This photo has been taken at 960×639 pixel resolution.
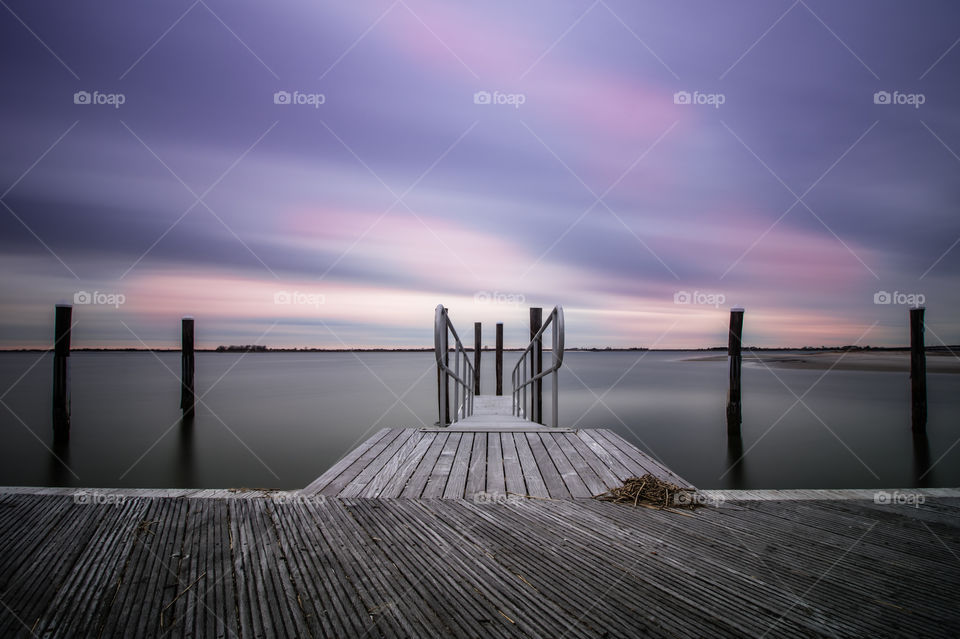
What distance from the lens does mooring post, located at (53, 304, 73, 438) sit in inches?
315

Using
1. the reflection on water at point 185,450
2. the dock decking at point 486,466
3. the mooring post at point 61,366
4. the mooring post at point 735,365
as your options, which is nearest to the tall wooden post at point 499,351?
the mooring post at point 735,365

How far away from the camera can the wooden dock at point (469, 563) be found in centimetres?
127

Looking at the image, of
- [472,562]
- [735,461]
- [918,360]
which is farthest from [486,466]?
[918,360]

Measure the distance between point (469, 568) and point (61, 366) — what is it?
998 centimetres

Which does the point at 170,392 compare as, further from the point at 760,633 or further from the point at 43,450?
the point at 760,633

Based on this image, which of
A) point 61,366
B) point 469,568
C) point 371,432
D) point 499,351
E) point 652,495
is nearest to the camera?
point 469,568

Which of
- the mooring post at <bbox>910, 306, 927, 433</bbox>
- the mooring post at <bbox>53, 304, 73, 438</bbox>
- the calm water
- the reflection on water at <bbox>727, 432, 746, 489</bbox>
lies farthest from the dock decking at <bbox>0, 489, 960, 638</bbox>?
the mooring post at <bbox>910, 306, 927, 433</bbox>

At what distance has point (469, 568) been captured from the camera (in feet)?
5.07

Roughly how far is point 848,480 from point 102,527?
8682 mm

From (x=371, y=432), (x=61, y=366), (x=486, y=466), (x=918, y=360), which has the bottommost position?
(x=371, y=432)

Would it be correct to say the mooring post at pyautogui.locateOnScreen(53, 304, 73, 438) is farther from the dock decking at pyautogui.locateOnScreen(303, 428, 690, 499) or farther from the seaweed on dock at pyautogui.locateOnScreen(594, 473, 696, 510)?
the seaweed on dock at pyautogui.locateOnScreen(594, 473, 696, 510)

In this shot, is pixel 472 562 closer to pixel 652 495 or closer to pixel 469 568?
pixel 469 568

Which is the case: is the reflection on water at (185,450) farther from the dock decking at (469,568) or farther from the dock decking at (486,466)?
the dock decking at (469,568)

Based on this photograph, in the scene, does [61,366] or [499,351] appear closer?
[61,366]
